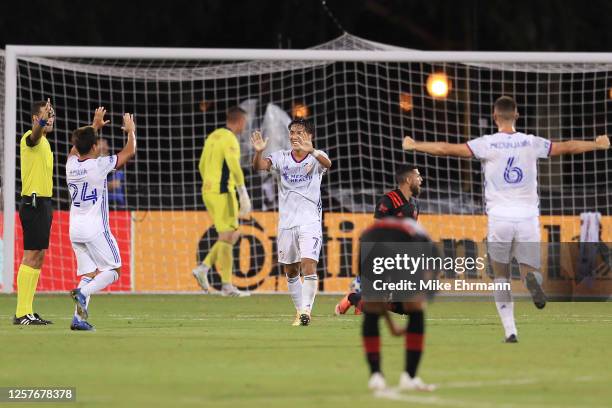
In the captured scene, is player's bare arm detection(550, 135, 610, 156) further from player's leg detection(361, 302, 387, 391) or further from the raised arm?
player's leg detection(361, 302, 387, 391)

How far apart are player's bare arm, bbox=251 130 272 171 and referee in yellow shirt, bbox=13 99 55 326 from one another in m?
2.12

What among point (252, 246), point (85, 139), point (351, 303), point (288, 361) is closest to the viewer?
point (288, 361)

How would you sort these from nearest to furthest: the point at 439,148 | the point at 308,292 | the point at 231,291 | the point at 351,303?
the point at 439,148, the point at 308,292, the point at 351,303, the point at 231,291

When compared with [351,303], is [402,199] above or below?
above

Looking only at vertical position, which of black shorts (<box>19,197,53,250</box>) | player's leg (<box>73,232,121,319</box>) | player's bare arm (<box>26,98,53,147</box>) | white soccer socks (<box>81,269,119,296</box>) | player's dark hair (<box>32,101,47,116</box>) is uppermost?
player's dark hair (<box>32,101,47,116</box>)

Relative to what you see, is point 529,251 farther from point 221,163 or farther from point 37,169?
point 221,163

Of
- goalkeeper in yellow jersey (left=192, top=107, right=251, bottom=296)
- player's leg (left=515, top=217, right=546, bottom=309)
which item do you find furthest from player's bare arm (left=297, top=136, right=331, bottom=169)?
goalkeeper in yellow jersey (left=192, top=107, right=251, bottom=296)

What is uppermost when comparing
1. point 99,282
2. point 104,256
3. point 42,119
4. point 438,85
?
point 438,85

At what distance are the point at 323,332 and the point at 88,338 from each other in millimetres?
2328

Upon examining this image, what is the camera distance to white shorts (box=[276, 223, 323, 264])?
1579 cm

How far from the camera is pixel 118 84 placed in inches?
1082

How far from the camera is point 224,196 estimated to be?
2184 centimetres

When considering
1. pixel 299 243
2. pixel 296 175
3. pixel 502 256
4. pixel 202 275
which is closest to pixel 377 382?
pixel 502 256

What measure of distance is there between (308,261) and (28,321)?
9.68ft
